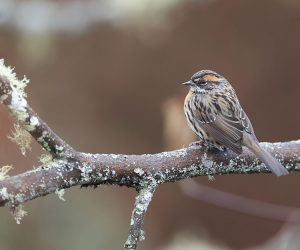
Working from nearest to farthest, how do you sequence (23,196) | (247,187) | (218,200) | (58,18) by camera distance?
(23,196) < (218,200) < (58,18) < (247,187)

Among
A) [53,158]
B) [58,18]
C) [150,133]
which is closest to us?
[53,158]

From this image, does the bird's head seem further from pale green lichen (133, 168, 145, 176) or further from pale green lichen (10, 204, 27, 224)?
pale green lichen (10, 204, 27, 224)

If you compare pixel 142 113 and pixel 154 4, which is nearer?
pixel 154 4

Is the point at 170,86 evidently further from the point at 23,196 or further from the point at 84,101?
the point at 23,196

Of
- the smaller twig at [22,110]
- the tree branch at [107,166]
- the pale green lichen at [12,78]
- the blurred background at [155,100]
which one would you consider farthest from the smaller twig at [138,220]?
the blurred background at [155,100]

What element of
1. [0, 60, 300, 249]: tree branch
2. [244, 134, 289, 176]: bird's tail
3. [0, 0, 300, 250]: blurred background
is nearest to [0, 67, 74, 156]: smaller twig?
[0, 60, 300, 249]: tree branch

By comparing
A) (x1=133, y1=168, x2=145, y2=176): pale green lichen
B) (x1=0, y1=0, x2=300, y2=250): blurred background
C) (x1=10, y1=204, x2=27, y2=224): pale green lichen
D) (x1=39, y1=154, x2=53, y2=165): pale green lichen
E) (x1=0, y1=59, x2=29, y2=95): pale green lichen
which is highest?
(x1=0, y1=0, x2=300, y2=250): blurred background

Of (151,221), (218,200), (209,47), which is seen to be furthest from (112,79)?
(218,200)
